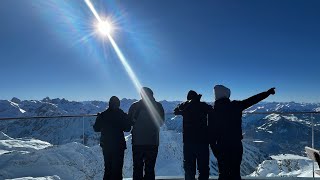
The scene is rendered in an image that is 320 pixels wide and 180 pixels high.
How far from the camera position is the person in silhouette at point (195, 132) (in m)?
6.14

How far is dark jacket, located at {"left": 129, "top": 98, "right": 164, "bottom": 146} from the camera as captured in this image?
20.0 feet

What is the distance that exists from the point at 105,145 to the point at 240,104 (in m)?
2.38

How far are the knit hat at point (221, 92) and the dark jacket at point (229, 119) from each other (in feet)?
0.27

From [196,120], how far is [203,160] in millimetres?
721

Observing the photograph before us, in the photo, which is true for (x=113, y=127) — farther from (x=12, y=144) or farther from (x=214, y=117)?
(x=12, y=144)

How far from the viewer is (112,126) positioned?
6.00 m

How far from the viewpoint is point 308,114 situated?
369 inches

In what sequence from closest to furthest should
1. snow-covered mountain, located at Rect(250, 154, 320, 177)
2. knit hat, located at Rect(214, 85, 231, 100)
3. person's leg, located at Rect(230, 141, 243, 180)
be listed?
person's leg, located at Rect(230, 141, 243, 180)
knit hat, located at Rect(214, 85, 231, 100)
snow-covered mountain, located at Rect(250, 154, 320, 177)

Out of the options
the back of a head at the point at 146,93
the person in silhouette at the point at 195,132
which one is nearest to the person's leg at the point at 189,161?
the person in silhouette at the point at 195,132

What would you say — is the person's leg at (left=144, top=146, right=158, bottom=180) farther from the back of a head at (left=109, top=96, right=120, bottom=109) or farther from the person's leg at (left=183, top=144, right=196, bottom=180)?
the back of a head at (left=109, top=96, right=120, bottom=109)

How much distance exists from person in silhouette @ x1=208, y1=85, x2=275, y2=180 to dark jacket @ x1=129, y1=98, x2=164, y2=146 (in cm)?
137

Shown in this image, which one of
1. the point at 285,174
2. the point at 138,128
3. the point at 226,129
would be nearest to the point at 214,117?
the point at 226,129

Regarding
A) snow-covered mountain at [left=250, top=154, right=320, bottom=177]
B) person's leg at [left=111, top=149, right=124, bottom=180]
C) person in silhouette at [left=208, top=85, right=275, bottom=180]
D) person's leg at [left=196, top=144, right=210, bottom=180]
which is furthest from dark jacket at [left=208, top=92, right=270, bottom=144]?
snow-covered mountain at [left=250, top=154, right=320, bottom=177]

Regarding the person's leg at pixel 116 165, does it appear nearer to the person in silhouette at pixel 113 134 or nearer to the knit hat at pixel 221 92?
the person in silhouette at pixel 113 134
